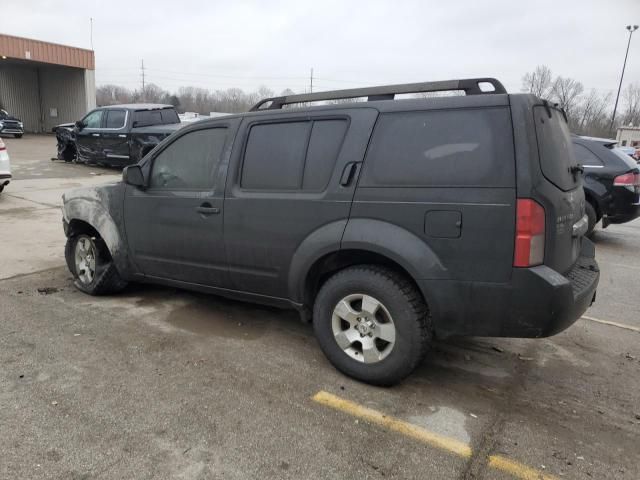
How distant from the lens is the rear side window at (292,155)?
3.27 meters

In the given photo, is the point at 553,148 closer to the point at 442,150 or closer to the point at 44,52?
the point at 442,150

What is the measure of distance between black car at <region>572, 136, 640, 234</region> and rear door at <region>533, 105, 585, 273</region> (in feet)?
15.6

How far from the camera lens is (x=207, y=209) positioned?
3.78m

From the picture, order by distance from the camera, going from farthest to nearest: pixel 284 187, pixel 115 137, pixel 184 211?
1. pixel 115 137
2. pixel 184 211
3. pixel 284 187

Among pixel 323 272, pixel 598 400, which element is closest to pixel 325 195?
pixel 323 272

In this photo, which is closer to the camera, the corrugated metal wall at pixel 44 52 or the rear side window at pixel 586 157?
the rear side window at pixel 586 157

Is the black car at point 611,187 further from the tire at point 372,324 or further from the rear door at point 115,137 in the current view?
the rear door at point 115,137

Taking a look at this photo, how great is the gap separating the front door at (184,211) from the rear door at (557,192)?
7.25 feet

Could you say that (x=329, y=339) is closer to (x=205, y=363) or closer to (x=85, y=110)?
(x=205, y=363)

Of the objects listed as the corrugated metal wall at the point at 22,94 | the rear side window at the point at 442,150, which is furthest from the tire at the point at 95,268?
the corrugated metal wall at the point at 22,94

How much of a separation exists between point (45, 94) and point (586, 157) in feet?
117

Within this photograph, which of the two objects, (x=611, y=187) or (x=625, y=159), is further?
(x=625, y=159)

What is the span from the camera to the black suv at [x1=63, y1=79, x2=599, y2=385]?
2.68 metres

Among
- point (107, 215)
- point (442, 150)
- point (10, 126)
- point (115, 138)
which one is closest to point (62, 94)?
point (10, 126)
